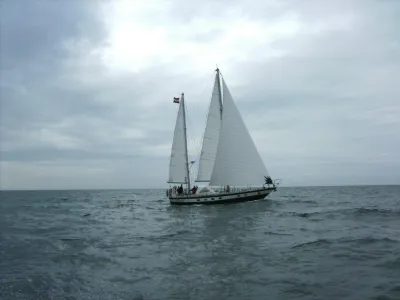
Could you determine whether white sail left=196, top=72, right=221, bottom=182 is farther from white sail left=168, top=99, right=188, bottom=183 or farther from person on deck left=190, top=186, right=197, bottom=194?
white sail left=168, top=99, right=188, bottom=183

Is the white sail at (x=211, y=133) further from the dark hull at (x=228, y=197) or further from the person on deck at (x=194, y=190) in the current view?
the person on deck at (x=194, y=190)

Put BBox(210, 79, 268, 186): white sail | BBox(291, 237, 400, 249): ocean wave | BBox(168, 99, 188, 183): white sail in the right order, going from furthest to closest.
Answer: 1. BBox(168, 99, 188, 183): white sail
2. BBox(210, 79, 268, 186): white sail
3. BBox(291, 237, 400, 249): ocean wave

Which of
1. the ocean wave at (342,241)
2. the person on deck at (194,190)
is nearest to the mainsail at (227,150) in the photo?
the person on deck at (194,190)

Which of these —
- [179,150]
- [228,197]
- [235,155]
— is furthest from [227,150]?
[179,150]

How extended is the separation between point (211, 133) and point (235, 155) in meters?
4.70

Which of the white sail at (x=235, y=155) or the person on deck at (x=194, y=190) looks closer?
the white sail at (x=235, y=155)

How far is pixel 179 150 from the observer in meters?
52.6

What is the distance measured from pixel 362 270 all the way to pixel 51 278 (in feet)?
38.3

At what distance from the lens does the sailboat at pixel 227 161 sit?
148 ft

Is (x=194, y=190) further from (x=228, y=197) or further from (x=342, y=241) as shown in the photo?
(x=342, y=241)

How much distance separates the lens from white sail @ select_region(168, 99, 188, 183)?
172 ft

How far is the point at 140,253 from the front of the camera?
1772cm

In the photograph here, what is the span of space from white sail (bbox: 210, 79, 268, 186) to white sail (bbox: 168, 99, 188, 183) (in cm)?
780

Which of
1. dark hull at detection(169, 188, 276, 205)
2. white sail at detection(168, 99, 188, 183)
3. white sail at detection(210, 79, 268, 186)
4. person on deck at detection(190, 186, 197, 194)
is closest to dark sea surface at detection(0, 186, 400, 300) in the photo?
white sail at detection(210, 79, 268, 186)
